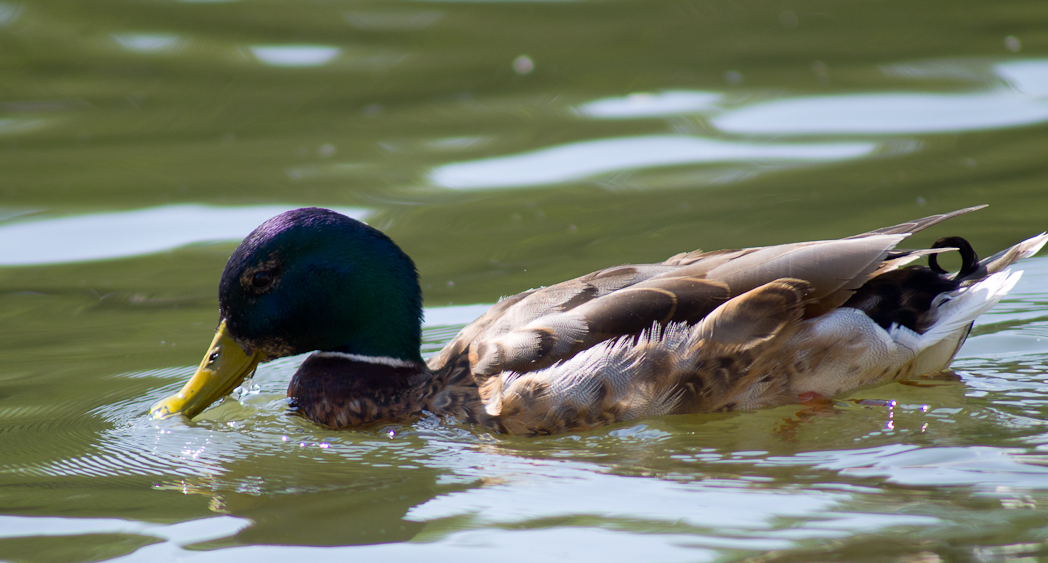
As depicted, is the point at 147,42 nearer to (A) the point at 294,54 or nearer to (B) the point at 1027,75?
(A) the point at 294,54

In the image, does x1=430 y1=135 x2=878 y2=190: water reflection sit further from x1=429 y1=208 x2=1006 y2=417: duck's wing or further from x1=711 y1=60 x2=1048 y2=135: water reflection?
x1=429 y1=208 x2=1006 y2=417: duck's wing

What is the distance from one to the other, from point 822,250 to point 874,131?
4746 millimetres

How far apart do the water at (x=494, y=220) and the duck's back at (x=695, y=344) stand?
12 centimetres

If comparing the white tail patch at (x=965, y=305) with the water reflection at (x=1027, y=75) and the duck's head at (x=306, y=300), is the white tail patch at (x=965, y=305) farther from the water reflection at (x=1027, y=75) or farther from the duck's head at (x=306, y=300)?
the water reflection at (x=1027, y=75)

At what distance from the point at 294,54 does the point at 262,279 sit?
579cm

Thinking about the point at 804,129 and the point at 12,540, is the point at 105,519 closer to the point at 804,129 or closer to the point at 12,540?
the point at 12,540

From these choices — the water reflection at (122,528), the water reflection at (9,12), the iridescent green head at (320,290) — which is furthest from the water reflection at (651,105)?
the water reflection at (122,528)

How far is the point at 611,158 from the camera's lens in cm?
922

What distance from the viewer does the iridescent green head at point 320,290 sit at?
17.4 feet

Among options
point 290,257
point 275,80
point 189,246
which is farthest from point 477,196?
point 290,257

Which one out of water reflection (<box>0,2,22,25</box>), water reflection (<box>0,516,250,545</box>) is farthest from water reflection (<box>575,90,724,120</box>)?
water reflection (<box>0,516,250,545</box>)

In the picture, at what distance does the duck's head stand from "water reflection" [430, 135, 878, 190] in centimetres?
338

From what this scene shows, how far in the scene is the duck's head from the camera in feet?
17.4

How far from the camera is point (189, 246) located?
7.91 m
